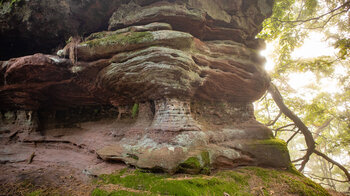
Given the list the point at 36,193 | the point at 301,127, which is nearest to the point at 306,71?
the point at 301,127

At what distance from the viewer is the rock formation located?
4734mm

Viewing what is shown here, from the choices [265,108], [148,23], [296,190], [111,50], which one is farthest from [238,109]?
[265,108]

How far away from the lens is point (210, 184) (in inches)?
132

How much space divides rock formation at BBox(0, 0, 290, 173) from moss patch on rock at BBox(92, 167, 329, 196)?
1.06ft

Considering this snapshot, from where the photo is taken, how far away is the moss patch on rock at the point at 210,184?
3041 millimetres

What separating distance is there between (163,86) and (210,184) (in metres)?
2.96

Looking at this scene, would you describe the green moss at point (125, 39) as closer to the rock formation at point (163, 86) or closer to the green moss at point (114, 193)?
the rock formation at point (163, 86)

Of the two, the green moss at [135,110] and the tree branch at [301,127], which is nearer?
the green moss at [135,110]

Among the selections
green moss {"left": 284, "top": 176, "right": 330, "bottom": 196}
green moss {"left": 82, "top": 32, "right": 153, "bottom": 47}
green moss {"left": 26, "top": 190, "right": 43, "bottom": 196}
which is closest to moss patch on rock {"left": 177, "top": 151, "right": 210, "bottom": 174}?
green moss {"left": 284, "top": 176, "right": 330, "bottom": 196}

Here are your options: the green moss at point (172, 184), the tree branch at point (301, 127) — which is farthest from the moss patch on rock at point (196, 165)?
the tree branch at point (301, 127)

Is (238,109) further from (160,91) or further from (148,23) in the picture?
(148,23)

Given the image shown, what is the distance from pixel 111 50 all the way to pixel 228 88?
479 centimetres

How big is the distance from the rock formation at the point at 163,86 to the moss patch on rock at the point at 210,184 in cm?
32

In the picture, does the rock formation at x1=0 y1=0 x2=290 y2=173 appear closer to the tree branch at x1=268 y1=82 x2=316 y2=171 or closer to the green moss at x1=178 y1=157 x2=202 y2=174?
the green moss at x1=178 y1=157 x2=202 y2=174
